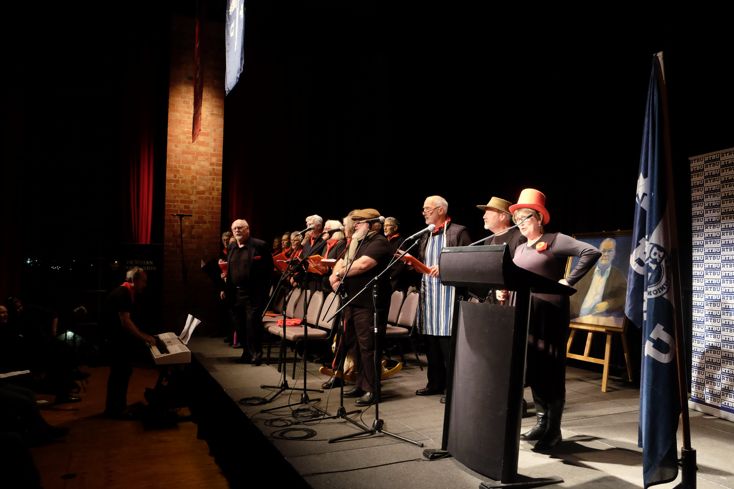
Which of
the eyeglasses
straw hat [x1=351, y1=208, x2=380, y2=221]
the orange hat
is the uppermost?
the orange hat

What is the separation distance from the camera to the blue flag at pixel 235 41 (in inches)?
258

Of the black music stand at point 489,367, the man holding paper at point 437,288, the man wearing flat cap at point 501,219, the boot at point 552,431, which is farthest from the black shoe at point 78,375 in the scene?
the boot at point 552,431

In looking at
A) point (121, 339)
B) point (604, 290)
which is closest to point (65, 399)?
point (121, 339)

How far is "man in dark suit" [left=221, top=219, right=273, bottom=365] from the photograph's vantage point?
6.23 metres

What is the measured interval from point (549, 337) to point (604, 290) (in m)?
2.44

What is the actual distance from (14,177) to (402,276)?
641 centimetres

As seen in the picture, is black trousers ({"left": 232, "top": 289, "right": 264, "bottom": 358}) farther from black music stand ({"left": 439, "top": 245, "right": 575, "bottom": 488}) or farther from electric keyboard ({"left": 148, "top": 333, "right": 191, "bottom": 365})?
black music stand ({"left": 439, "top": 245, "right": 575, "bottom": 488})

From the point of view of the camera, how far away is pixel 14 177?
28.9ft

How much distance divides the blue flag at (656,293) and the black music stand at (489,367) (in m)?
0.44

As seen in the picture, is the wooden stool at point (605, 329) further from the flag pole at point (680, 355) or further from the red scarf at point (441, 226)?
the flag pole at point (680, 355)

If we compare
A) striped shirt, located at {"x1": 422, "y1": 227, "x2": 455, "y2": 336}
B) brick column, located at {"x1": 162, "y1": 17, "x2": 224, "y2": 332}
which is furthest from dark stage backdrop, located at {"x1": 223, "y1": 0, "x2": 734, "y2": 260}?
striped shirt, located at {"x1": 422, "y1": 227, "x2": 455, "y2": 336}

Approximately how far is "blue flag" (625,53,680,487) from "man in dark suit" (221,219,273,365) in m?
4.34

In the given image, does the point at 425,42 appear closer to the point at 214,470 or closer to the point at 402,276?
the point at 402,276

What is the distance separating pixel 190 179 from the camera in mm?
8773
